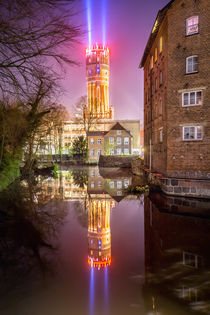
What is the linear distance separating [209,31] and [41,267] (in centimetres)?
1641

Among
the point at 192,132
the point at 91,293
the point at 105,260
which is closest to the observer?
the point at 91,293

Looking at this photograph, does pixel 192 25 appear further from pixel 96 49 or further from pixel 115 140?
pixel 96 49

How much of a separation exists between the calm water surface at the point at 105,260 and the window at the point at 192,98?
7177mm

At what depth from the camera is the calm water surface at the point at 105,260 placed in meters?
4.44

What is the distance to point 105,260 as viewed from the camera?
642cm

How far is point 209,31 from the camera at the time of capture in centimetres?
1488

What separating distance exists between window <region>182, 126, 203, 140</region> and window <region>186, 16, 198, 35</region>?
632cm

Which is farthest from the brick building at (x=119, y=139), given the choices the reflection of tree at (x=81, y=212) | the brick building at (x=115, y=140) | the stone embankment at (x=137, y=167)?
the reflection of tree at (x=81, y=212)

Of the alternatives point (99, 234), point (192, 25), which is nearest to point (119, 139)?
point (192, 25)

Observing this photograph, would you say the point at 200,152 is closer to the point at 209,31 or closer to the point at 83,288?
the point at 209,31

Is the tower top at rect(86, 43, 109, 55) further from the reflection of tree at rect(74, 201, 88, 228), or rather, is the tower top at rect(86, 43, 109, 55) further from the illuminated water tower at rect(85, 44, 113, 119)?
the reflection of tree at rect(74, 201, 88, 228)

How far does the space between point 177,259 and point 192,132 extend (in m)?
11.1

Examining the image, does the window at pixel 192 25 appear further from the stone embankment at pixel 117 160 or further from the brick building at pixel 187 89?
the stone embankment at pixel 117 160

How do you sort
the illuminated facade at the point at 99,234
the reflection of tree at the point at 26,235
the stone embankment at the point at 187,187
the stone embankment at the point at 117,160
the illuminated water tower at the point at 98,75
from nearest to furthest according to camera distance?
the reflection of tree at the point at 26,235, the illuminated facade at the point at 99,234, the stone embankment at the point at 187,187, the stone embankment at the point at 117,160, the illuminated water tower at the point at 98,75
